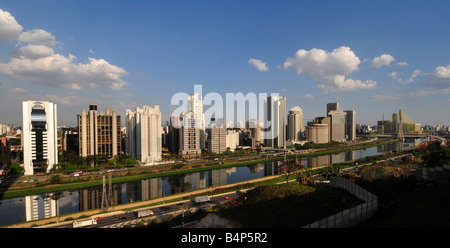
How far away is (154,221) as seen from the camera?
9766 mm

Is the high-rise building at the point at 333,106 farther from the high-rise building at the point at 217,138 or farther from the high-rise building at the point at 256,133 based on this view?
the high-rise building at the point at 217,138

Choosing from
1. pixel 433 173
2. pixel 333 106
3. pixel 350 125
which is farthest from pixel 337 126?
pixel 433 173

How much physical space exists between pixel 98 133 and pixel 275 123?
3582 centimetres

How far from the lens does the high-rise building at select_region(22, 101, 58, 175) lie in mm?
22625

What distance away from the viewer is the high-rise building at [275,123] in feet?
166

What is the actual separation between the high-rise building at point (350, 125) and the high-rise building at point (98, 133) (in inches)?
2710

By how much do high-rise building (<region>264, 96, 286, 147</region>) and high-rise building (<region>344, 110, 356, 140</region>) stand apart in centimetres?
3404

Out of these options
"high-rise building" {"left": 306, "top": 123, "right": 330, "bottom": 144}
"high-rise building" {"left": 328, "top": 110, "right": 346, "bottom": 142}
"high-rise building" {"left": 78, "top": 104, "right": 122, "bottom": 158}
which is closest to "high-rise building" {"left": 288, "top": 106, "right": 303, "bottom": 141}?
"high-rise building" {"left": 306, "top": 123, "right": 330, "bottom": 144}

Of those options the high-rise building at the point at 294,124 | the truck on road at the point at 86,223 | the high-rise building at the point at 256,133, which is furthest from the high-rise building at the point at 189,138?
the high-rise building at the point at 294,124

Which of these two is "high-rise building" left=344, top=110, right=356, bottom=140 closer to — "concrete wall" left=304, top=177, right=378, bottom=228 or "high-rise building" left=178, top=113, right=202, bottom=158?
"high-rise building" left=178, top=113, right=202, bottom=158

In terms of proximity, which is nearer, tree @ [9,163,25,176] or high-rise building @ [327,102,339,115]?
tree @ [9,163,25,176]

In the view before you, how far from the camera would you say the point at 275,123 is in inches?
2037
